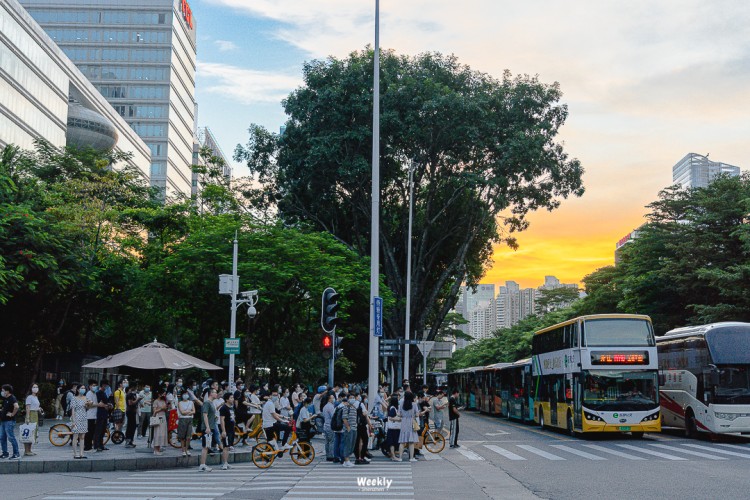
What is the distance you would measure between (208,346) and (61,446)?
64.9 ft

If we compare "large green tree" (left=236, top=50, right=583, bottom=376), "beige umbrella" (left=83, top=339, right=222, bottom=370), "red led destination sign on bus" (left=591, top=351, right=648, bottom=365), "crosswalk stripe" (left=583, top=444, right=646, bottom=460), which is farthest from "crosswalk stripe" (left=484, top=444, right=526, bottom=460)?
"large green tree" (left=236, top=50, right=583, bottom=376)

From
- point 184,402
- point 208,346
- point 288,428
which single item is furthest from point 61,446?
point 208,346

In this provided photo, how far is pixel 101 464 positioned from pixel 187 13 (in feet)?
372

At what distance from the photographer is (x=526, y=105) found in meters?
41.3

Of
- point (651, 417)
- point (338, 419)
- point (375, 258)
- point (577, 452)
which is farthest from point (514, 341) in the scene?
point (338, 419)

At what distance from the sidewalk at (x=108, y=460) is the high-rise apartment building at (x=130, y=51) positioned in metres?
93.5

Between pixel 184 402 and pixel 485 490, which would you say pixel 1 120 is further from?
pixel 485 490

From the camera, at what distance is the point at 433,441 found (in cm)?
2189

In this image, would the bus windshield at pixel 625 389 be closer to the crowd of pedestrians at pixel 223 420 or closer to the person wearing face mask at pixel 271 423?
the crowd of pedestrians at pixel 223 420

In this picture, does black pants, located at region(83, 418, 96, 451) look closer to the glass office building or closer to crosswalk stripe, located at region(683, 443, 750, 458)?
crosswalk stripe, located at region(683, 443, 750, 458)

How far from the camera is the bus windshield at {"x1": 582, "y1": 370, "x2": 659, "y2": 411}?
81.7 ft

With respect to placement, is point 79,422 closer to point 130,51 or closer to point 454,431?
point 454,431

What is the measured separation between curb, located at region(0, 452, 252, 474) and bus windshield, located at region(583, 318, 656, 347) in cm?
1228

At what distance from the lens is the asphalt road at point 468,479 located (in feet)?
42.4
